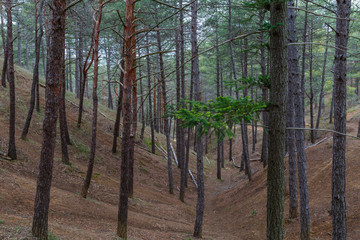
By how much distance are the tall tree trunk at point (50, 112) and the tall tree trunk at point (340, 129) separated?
5872 mm

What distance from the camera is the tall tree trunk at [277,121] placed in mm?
4441

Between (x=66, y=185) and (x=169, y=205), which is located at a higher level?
(x=66, y=185)

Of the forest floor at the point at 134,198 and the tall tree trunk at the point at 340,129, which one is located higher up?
the tall tree trunk at the point at 340,129

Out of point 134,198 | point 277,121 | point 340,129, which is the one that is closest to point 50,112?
point 277,121

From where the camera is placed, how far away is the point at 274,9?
14.7 feet

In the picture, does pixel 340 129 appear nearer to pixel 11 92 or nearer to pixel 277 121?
pixel 277 121

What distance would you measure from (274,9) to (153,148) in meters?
19.6

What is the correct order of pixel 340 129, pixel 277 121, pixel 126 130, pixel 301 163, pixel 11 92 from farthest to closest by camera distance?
pixel 11 92
pixel 301 163
pixel 126 130
pixel 340 129
pixel 277 121

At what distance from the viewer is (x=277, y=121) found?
453cm

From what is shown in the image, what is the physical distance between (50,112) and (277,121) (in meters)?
4.39

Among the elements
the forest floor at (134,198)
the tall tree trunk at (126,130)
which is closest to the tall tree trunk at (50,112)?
the forest floor at (134,198)

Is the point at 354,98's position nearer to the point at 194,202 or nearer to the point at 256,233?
the point at 194,202

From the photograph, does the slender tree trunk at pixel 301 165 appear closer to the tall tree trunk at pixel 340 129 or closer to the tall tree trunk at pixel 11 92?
the tall tree trunk at pixel 340 129

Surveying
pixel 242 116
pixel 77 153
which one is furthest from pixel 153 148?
pixel 242 116
